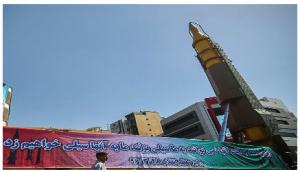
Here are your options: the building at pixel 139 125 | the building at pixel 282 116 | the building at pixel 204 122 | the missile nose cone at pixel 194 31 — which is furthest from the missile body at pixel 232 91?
the building at pixel 139 125

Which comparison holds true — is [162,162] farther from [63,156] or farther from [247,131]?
[247,131]

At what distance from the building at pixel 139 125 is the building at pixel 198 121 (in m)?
8.04

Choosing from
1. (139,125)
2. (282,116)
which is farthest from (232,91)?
(139,125)

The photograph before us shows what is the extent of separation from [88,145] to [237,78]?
14.7 meters

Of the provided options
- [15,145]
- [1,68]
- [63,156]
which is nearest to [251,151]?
[63,156]

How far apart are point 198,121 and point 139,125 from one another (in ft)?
52.9

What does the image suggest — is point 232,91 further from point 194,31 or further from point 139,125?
point 139,125

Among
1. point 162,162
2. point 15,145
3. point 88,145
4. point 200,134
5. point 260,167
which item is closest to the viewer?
point 15,145

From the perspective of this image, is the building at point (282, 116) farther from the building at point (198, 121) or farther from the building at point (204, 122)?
the building at point (198, 121)

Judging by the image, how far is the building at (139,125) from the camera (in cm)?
6242

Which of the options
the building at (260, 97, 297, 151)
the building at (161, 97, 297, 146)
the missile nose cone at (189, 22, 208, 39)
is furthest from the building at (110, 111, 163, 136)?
the missile nose cone at (189, 22, 208, 39)

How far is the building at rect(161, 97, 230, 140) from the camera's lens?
49.1 metres

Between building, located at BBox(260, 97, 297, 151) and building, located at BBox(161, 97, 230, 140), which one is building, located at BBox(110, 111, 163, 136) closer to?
building, located at BBox(161, 97, 230, 140)

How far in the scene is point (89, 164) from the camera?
9.98 m
